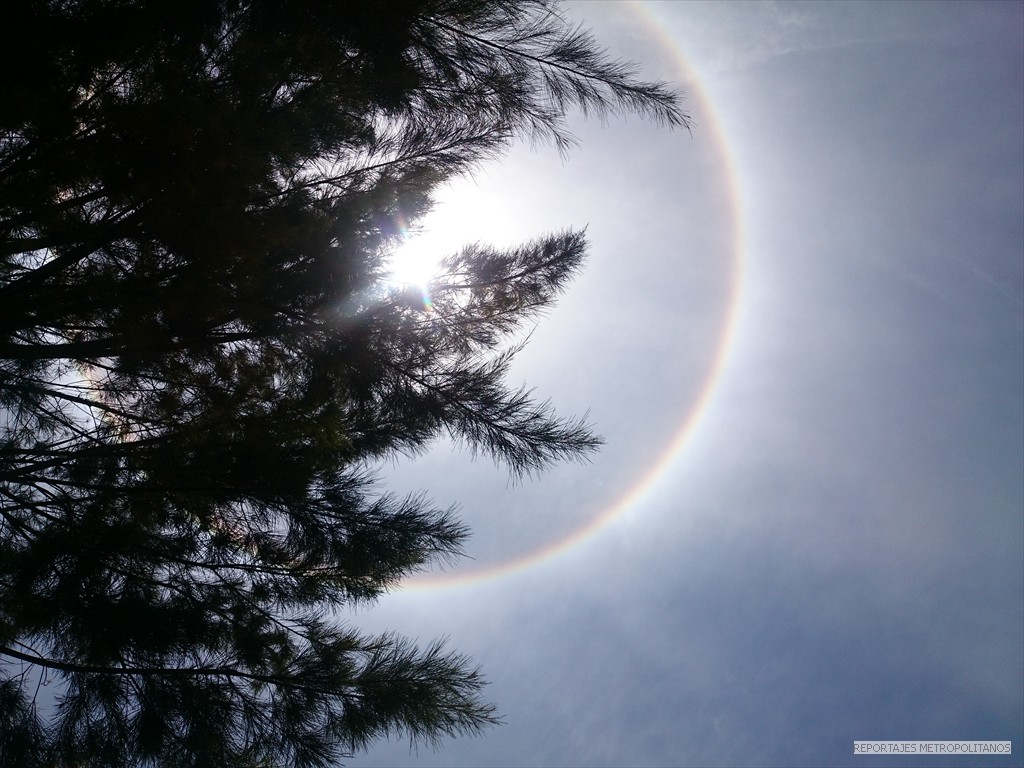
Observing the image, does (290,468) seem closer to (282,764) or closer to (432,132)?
(282,764)

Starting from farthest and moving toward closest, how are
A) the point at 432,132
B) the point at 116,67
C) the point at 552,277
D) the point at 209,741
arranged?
1. the point at 552,277
2. the point at 432,132
3. the point at 209,741
4. the point at 116,67

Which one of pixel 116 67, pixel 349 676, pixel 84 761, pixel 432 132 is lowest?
pixel 84 761

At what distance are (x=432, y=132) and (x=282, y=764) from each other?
14.3 ft

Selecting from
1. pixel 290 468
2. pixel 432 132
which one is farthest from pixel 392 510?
pixel 432 132

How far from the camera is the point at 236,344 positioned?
405 centimetres

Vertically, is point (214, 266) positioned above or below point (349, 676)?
above

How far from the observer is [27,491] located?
4668 mm

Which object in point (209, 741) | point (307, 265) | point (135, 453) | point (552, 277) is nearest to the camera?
point (209, 741)

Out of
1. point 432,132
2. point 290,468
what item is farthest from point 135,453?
point 432,132

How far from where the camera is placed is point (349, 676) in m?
3.73

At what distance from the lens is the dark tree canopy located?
9.08ft

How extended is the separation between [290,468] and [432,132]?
8.62 ft

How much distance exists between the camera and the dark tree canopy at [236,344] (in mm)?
2768

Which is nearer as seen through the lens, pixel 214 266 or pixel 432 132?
pixel 214 266
